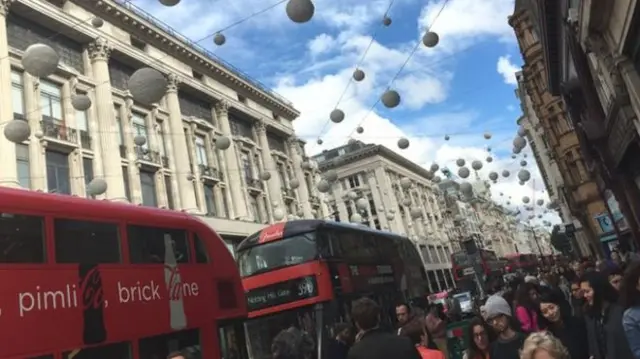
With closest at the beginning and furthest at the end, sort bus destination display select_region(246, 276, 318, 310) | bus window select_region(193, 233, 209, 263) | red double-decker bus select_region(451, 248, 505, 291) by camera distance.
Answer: bus window select_region(193, 233, 209, 263)
bus destination display select_region(246, 276, 318, 310)
red double-decker bus select_region(451, 248, 505, 291)

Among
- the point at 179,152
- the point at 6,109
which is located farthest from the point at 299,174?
the point at 6,109

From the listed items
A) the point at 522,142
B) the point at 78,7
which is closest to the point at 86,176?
the point at 78,7

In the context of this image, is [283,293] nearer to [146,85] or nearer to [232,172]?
[146,85]

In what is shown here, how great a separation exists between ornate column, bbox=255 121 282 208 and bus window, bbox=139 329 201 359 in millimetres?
31822

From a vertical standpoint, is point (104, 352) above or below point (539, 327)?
Answer: above

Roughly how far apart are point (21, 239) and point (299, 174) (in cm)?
3979

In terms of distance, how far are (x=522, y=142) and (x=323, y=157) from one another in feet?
176

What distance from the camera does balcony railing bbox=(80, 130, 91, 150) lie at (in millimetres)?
23344

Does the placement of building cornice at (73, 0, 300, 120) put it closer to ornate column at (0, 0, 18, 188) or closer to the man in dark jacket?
ornate column at (0, 0, 18, 188)

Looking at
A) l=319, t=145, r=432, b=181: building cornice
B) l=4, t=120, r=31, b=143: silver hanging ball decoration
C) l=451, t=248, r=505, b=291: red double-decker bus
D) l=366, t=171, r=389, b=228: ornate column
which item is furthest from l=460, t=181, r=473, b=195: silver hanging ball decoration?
l=319, t=145, r=432, b=181: building cornice

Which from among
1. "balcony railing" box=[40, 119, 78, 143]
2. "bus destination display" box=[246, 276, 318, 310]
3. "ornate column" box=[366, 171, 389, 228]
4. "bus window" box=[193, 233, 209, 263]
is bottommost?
"bus destination display" box=[246, 276, 318, 310]

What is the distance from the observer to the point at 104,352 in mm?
6402

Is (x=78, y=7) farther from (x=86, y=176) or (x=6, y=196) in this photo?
(x=6, y=196)

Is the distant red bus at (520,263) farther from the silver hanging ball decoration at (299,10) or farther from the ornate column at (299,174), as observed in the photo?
the silver hanging ball decoration at (299,10)
